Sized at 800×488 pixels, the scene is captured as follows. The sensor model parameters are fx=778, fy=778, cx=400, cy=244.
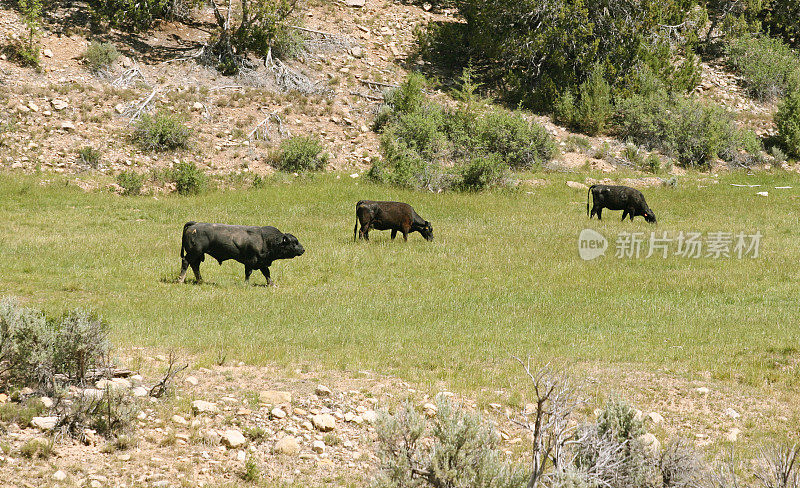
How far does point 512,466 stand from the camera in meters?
8.91

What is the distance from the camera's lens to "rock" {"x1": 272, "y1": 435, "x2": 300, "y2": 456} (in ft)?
29.2

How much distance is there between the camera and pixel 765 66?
4412 centimetres

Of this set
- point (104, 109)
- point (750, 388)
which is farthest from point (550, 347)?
point (104, 109)

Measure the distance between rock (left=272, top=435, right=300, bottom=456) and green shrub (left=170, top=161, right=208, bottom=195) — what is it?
20.7 m

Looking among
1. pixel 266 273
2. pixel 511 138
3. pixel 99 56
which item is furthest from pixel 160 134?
pixel 266 273

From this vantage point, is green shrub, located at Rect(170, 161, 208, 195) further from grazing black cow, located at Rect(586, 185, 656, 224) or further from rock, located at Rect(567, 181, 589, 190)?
rock, located at Rect(567, 181, 589, 190)

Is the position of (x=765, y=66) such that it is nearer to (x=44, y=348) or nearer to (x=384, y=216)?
(x=384, y=216)

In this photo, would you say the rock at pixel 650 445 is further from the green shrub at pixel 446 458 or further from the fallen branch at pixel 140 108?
the fallen branch at pixel 140 108

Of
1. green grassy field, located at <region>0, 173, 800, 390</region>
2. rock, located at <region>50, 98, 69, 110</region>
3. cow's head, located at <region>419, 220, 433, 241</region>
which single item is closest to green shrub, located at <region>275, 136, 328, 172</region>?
green grassy field, located at <region>0, 173, 800, 390</region>

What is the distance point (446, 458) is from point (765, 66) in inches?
1724

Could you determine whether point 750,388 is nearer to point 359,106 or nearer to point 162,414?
point 162,414

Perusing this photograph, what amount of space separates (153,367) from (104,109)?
79.9ft

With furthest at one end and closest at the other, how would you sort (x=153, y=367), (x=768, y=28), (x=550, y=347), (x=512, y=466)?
1. (x=768, y=28)
2. (x=550, y=347)
3. (x=153, y=367)
4. (x=512, y=466)

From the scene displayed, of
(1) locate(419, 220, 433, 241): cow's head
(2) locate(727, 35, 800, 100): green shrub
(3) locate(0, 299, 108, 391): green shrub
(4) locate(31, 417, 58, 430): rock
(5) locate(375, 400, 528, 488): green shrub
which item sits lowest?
(1) locate(419, 220, 433, 241): cow's head
